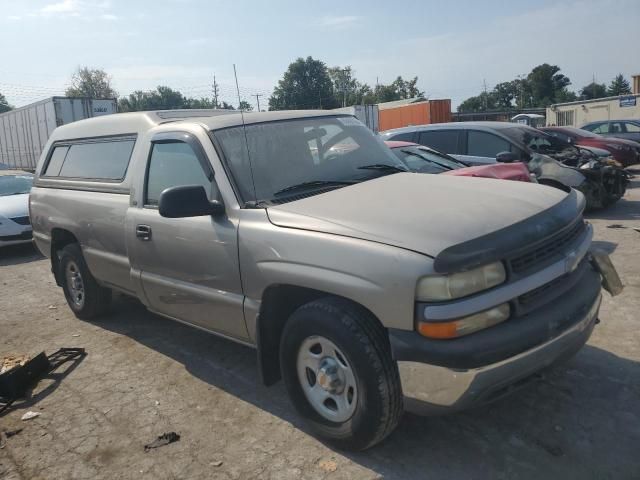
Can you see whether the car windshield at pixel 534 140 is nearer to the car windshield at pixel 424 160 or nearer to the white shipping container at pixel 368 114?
the car windshield at pixel 424 160

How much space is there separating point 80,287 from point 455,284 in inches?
170

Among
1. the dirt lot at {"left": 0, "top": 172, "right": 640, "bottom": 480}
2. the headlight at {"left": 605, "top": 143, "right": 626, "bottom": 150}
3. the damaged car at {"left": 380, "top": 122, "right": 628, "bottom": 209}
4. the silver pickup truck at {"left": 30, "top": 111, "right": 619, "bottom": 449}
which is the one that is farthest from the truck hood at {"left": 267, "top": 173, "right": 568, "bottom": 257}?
the headlight at {"left": 605, "top": 143, "right": 626, "bottom": 150}

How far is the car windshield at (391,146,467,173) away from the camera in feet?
→ 24.4

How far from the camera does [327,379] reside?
289 centimetres

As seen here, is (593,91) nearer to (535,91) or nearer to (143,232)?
(535,91)

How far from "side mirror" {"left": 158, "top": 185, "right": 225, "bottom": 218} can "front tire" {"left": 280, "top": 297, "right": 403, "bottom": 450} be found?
2.93 feet

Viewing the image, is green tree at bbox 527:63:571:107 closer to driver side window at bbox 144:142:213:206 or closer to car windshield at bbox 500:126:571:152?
car windshield at bbox 500:126:571:152

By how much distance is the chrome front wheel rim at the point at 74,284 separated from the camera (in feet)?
17.8

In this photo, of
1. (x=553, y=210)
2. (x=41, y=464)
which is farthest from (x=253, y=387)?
(x=553, y=210)

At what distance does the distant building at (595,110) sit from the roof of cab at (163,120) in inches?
1393

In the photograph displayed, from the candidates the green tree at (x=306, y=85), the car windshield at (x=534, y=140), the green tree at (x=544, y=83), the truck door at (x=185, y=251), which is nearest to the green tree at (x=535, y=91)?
the green tree at (x=544, y=83)

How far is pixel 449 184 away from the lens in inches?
138

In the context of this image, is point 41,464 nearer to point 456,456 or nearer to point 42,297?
point 456,456

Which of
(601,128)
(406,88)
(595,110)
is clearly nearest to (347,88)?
(406,88)
